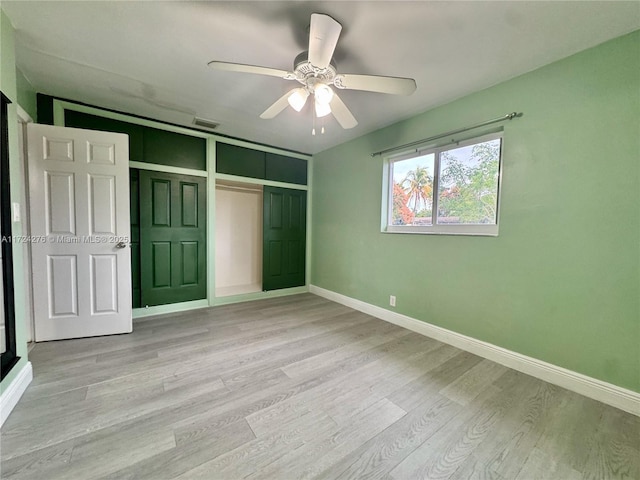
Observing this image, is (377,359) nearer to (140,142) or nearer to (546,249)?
(546,249)

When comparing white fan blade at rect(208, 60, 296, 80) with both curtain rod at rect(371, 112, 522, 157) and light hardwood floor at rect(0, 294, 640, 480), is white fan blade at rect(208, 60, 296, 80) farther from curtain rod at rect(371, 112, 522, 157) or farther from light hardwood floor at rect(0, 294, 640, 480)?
light hardwood floor at rect(0, 294, 640, 480)

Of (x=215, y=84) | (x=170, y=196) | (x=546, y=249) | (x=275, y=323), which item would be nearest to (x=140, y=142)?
(x=170, y=196)

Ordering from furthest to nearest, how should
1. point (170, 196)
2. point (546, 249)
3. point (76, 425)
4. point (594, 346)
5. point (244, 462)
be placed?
point (170, 196) < point (546, 249) < point (594, 346) < point (76, 425) < point (244, 462)

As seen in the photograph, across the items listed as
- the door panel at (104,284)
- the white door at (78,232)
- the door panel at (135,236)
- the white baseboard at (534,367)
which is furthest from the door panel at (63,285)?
the white baseboard at (534,367)

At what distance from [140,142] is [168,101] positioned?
73 cm

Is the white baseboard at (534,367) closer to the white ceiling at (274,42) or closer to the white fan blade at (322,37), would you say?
the white ceiling at (274,42)

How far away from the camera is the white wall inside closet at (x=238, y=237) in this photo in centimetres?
427

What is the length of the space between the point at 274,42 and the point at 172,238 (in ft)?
8.28

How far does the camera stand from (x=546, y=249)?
1.86m

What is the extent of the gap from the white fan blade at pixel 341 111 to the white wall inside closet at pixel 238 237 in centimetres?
247

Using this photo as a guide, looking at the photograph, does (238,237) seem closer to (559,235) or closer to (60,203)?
(60,203)

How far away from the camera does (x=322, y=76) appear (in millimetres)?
1665

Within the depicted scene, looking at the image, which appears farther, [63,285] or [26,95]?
[63,285]

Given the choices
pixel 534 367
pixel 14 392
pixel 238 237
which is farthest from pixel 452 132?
pixel 14 392
